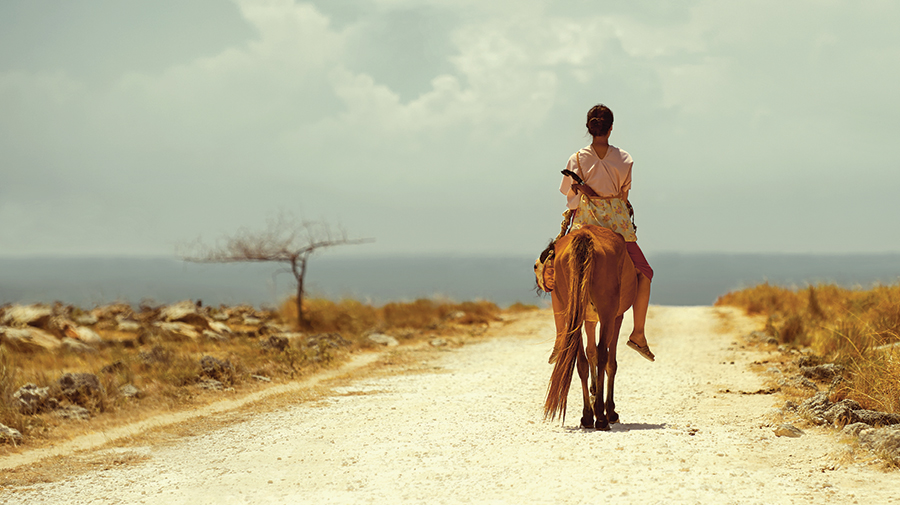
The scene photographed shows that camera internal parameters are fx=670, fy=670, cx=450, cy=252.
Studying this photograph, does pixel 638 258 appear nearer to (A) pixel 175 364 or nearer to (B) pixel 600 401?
(B) pixel 600 401

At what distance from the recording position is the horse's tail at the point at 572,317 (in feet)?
20.1

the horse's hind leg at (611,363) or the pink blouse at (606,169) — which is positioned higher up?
the pink blouse at (606,169)

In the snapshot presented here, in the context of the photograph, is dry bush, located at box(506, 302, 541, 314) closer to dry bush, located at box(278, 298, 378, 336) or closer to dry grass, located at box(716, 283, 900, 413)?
dry bush, located at box(278, 298, 378, 336)

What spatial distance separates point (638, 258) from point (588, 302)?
2.43 feet

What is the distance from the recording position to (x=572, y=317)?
613 cm

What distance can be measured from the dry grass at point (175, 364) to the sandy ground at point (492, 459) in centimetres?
270

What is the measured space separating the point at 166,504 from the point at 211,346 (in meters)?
10.6

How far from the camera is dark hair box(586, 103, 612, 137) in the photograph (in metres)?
6.27

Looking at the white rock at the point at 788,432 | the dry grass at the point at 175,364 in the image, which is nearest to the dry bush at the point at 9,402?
the dry grass at the point at 175,364

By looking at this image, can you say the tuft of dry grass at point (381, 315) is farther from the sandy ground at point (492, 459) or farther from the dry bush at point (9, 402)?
the sandy ground at point (492, 459)

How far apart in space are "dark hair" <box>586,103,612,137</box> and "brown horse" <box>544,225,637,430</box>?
0.90 metres

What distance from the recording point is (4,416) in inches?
349

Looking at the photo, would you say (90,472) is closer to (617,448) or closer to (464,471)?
(464,471)

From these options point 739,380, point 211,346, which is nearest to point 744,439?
point 739,380
